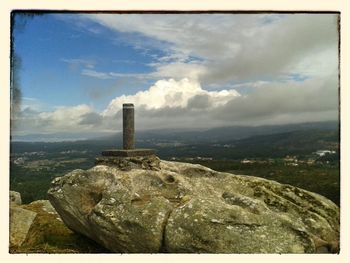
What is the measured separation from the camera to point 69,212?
49.7 ft

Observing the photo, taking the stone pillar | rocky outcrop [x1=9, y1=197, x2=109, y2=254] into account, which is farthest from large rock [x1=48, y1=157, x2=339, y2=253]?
the stone pillar

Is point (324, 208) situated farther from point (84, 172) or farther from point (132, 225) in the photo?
point (84, 172)

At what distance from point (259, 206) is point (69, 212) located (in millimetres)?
6728

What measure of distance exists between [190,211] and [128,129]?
452cm

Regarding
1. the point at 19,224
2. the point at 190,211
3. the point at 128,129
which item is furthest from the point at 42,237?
the point at 190,211

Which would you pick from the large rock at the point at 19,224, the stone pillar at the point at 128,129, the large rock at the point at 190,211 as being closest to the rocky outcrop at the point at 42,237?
the large rock at the point at 19,224

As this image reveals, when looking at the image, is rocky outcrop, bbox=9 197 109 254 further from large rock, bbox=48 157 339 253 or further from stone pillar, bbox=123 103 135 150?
stone pillar, bbox=123 103 135 150

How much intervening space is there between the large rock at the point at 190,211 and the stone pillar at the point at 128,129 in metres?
1.08

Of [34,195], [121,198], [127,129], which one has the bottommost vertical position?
[34,195]

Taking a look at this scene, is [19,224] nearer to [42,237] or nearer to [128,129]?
[42,237]

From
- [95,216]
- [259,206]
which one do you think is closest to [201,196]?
[259,206]

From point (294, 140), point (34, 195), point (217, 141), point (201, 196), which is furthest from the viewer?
point (217, 141)

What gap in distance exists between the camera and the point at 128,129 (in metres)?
16.0

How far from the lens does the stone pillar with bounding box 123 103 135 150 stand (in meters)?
15.9
